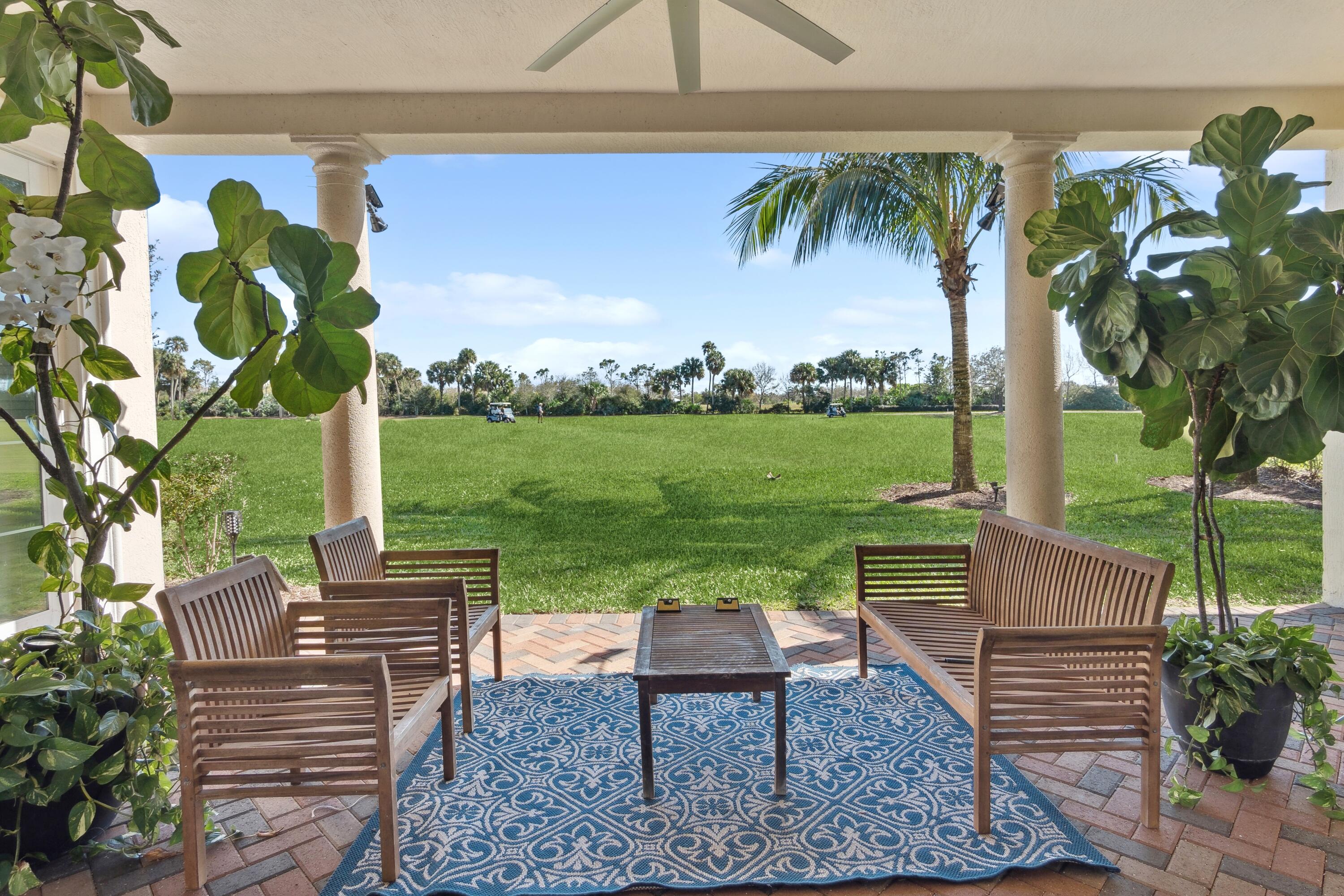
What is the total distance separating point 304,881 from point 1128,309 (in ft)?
10.1

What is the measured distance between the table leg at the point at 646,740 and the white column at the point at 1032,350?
2.43 metres

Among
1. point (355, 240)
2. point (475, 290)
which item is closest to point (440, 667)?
point (355, 240)

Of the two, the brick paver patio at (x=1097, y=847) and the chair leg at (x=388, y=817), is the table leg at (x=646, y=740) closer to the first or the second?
the brick paver patio at (x=1097, y=847)

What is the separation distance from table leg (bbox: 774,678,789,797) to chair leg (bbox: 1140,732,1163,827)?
1087mm

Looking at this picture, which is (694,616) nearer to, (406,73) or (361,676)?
(361,676)

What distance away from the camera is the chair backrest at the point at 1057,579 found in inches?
93.1

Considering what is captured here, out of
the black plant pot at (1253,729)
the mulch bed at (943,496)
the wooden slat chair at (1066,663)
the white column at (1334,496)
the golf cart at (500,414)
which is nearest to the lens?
the wooden slat chair at (1066,663)

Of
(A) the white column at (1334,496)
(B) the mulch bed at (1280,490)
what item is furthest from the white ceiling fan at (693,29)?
(B) the mulch bed at (1280,490)

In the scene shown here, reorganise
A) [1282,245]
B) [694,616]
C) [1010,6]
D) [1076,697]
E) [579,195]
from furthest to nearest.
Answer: [579,195] → [694,616] → [1010,6] → [1282,245] → [1076,697]

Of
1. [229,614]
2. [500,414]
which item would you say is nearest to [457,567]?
[229,614]

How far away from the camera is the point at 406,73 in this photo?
3490 millimetres

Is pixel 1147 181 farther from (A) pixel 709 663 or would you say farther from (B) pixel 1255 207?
(A) pixel 709 663

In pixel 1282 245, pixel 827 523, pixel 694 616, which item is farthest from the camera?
pixel 827 523

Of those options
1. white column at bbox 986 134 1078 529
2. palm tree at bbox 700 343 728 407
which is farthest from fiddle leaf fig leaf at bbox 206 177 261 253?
palm tree at bbox 700 343 728 407
